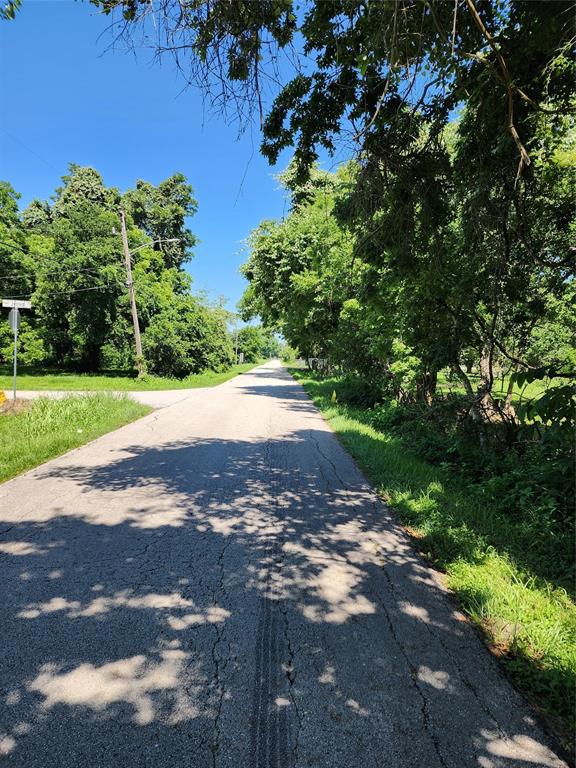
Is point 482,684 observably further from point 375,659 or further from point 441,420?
point 441,420

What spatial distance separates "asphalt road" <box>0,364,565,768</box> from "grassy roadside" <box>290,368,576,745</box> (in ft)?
0.60

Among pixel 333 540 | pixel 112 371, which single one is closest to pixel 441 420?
pixel 333 540

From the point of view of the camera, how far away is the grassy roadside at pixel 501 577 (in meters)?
2.48

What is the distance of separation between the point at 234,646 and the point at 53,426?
824cm

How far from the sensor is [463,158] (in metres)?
4.38

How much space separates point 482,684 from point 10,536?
431 cm

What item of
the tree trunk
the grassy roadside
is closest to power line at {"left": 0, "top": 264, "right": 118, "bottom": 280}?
the tree trunk

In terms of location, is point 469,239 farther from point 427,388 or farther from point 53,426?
point 53,426

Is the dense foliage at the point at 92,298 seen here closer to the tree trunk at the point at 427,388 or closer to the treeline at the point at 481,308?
the tree trunk at the point at 427,388

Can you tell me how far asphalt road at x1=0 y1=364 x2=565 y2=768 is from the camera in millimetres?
1979

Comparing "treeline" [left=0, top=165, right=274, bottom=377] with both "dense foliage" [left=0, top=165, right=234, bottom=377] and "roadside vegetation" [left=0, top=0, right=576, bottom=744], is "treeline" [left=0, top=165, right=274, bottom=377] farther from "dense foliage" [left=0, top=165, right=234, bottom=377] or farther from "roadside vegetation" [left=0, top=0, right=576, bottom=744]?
"roadside vegetation" [left=0, top=0, right=576, bottom=744]

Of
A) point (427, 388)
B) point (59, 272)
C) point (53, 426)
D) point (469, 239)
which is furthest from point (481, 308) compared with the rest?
point (59, 272)

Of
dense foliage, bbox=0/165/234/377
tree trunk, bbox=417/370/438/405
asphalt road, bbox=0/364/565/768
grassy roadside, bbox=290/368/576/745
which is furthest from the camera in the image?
dense foliage, bbox=0/165/234/377

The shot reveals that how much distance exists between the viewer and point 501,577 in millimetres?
3533
